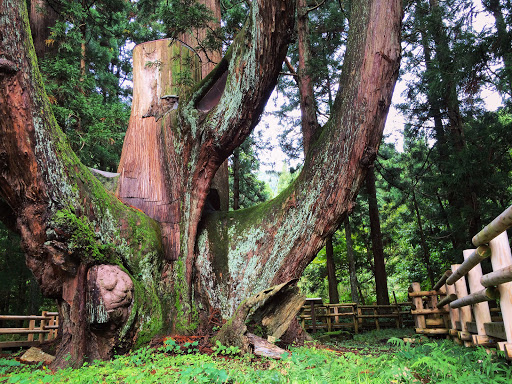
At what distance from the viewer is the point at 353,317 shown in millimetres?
12211

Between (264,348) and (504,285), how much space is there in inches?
93.4

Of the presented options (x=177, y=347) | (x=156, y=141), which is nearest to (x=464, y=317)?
(x=177, y=347)

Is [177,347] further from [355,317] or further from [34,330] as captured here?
[355,317]

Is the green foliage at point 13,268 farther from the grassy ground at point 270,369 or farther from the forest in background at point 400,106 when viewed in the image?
the grassy ground at point 270,369

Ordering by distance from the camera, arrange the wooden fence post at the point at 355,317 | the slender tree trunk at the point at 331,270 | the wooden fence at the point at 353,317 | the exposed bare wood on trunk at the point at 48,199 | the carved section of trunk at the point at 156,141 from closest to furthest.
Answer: the exposed bare wood on trunk at the point at 48,199 < the carved section of trunk at the point at 156,141 < the wooden fence post at the point at 355,317 < the wooden fence at the point at 353,317 < the slender tree trunk at the point at 331,270

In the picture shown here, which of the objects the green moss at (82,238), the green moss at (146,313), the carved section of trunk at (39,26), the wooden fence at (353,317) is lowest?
the wooden fence at (353,317)

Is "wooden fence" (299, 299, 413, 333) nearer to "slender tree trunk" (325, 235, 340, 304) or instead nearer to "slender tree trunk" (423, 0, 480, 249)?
"slender tree trunk" (325, 235, 340, 304)

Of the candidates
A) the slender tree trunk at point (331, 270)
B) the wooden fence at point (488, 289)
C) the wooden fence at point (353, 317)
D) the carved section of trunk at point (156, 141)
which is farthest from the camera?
the slender tree trunk at point (331, 270)

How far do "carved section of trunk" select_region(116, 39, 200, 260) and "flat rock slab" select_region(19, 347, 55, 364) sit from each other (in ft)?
6.89

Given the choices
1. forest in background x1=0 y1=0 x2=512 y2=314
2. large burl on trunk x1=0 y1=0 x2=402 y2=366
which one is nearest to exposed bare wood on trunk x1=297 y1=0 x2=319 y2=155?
forest in background x1=0 y1=0 x2=512 y2=314

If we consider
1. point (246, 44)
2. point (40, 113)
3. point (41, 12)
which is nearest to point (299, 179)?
point (246, 44)

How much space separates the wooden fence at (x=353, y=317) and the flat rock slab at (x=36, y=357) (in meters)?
8.15

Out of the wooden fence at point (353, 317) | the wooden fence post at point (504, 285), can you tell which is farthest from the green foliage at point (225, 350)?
the wooden fence at point (353, 317)

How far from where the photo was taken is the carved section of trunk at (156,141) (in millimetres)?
5890
